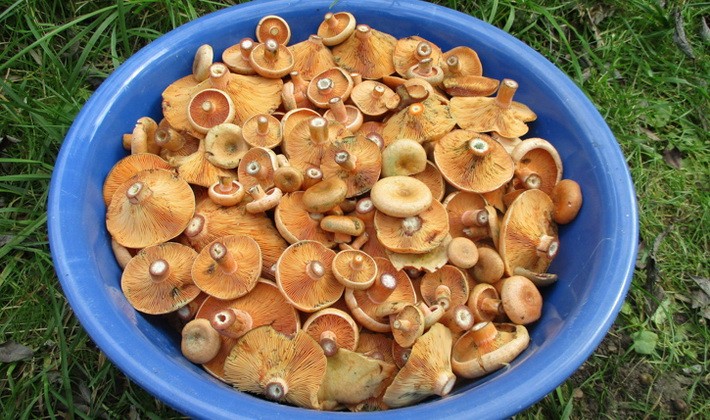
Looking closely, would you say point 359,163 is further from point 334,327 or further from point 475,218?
point 334,327

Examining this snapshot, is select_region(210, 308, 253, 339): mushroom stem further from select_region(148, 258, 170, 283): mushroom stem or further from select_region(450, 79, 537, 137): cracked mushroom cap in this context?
select_region(450, 79, 537, 137): cracked mushroom cap

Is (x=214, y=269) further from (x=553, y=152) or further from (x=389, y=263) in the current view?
(x=553, y=152)

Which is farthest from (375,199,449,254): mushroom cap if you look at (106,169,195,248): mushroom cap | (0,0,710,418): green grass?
A: (0,0,710,418): green grass

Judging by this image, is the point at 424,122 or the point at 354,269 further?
the point at 424,122

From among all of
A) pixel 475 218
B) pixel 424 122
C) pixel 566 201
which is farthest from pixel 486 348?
pixel 424 122

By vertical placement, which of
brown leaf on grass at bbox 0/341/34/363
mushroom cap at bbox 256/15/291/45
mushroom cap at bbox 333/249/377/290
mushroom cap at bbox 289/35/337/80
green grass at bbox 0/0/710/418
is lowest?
brown leaf on grass at bbox 0/341/34/363

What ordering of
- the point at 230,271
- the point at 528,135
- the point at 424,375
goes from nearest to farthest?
the point at 424,375 → the point at 230,271 → the point at 528,135
